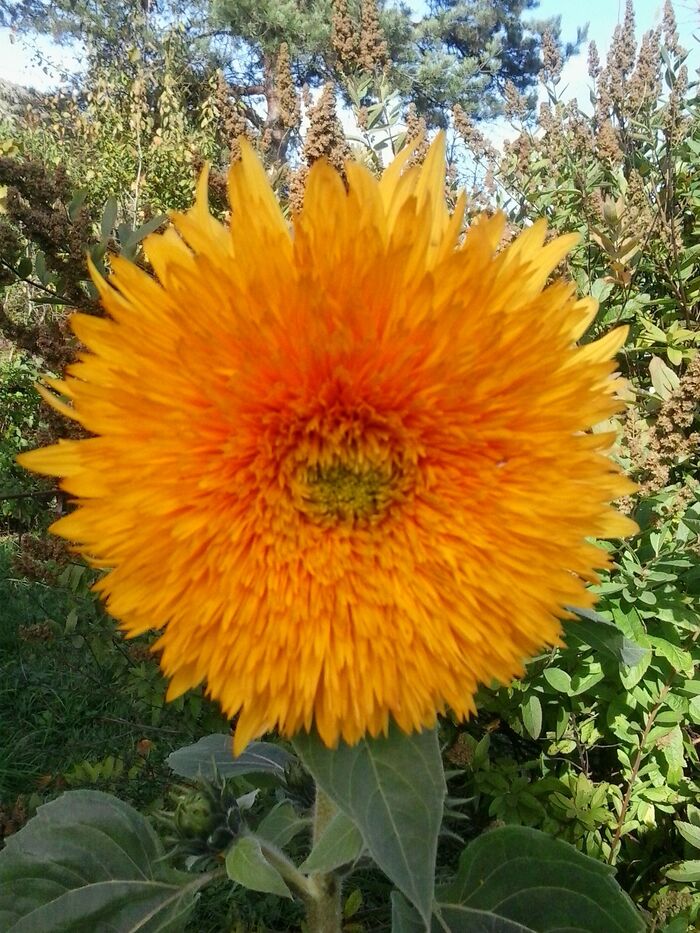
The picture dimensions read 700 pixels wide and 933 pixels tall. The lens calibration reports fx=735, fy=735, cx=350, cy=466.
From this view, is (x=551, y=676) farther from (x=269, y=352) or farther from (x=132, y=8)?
(x=132, y=8)

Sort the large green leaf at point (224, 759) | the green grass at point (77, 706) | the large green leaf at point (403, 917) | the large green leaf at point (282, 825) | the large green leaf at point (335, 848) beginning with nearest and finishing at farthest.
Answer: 1. the large green leaf at point (335, 848)
2. the large green leaf at point (403, 917)
3. the large green leaf at point (282, 825)
4. the large green leaf at point (224, 759)
5. the green grass at point (77, 706)

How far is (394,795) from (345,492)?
1.23ft

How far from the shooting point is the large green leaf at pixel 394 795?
0.81m

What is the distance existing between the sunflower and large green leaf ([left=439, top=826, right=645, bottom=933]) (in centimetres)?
56

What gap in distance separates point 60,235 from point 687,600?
6.09 ft

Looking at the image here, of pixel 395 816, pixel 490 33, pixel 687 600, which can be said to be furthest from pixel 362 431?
pixel 490 33

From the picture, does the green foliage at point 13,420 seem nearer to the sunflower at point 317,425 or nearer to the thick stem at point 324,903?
the thick stem at point 324,903

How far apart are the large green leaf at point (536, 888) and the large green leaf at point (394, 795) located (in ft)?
1.75

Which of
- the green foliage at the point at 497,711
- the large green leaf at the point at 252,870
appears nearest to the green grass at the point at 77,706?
the green foliage at the point at 497,711

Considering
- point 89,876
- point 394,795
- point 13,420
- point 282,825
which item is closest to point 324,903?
point 282,825

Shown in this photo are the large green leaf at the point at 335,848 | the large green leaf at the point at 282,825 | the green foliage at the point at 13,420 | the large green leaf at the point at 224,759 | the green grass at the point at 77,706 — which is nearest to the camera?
the large green leaf at the point at 335,848

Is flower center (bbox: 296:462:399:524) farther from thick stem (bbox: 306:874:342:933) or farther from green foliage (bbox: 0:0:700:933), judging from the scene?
thick stem (bbox: 306:874:342:933)

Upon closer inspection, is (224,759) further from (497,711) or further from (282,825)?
(497,711)

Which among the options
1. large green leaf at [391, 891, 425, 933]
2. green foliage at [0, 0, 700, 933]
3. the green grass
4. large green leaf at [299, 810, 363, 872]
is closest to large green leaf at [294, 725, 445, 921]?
green foliage at [0, 0, 700, 933]
